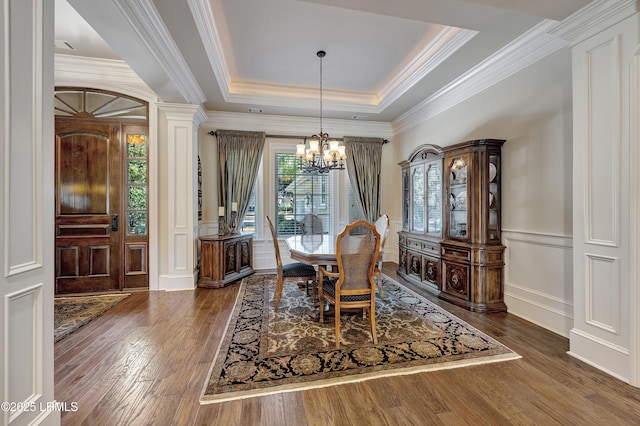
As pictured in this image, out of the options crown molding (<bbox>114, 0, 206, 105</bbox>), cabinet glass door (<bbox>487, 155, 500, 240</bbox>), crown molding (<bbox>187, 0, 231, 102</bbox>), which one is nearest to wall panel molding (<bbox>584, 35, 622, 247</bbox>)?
cabinet glass door (<bbox>487, 155, 500, 240</bbox>)

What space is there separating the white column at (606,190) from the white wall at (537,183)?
1.50ft

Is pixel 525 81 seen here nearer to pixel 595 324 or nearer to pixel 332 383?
pixel 595 324

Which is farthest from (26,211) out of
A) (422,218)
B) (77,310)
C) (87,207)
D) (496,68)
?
(496,68)

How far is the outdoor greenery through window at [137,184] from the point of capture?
13.5ft

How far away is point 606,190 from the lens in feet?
6.82

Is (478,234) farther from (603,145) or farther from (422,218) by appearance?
(603,145)

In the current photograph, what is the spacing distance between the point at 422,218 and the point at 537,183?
63.4 inches

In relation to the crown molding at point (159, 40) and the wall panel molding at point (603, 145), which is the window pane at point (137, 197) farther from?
the wall panel molding at point (603, 145)

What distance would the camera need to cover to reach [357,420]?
5.34 feet

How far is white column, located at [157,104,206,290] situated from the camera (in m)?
4.19

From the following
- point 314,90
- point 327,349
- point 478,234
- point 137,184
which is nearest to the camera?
point 327,349

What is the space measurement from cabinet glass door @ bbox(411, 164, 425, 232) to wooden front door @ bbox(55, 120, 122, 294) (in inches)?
178

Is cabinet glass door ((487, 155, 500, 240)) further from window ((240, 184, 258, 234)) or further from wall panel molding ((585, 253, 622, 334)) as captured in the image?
window ((240, 184, 258, 234))

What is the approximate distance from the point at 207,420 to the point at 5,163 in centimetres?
166
